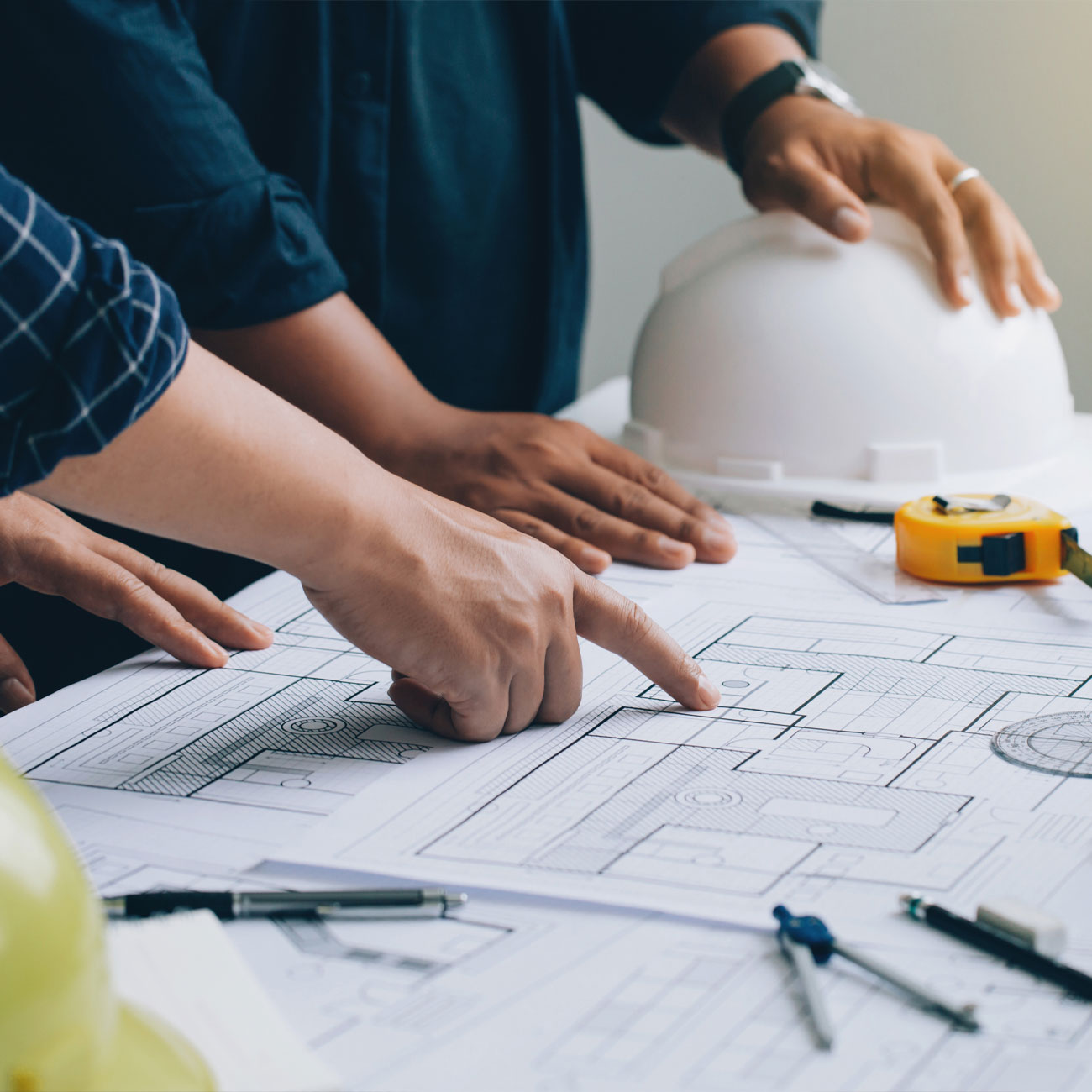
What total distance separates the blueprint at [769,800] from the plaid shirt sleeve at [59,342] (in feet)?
0.69

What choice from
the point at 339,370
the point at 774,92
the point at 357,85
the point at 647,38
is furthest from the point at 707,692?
the point at 647,38

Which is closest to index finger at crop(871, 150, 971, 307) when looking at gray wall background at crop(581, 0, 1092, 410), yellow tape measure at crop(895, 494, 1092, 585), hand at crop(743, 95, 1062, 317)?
hand at crop(743, 95, 1062, 317)

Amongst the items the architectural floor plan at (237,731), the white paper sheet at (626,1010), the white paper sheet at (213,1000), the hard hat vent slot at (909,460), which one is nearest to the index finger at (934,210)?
the hard hat vent slot at (909,460)

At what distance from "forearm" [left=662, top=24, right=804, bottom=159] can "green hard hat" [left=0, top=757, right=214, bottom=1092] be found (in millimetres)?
1234

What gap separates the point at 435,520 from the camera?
0.65 m

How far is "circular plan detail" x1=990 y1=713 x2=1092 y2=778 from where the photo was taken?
629 millimetres

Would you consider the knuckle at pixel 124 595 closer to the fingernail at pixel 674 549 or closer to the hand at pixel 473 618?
the hand at pixel 473 618

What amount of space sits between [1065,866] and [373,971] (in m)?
0.30

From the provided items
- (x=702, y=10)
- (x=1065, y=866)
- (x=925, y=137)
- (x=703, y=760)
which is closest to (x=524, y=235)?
(x=702, y=10)

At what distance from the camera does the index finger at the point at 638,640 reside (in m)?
0.70

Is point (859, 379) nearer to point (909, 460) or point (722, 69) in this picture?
point (909, 460)

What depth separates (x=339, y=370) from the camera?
1.05 m

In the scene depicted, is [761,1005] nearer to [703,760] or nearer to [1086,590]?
[703,760]

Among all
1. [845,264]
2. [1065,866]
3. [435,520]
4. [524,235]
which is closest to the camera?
[1065,866]
